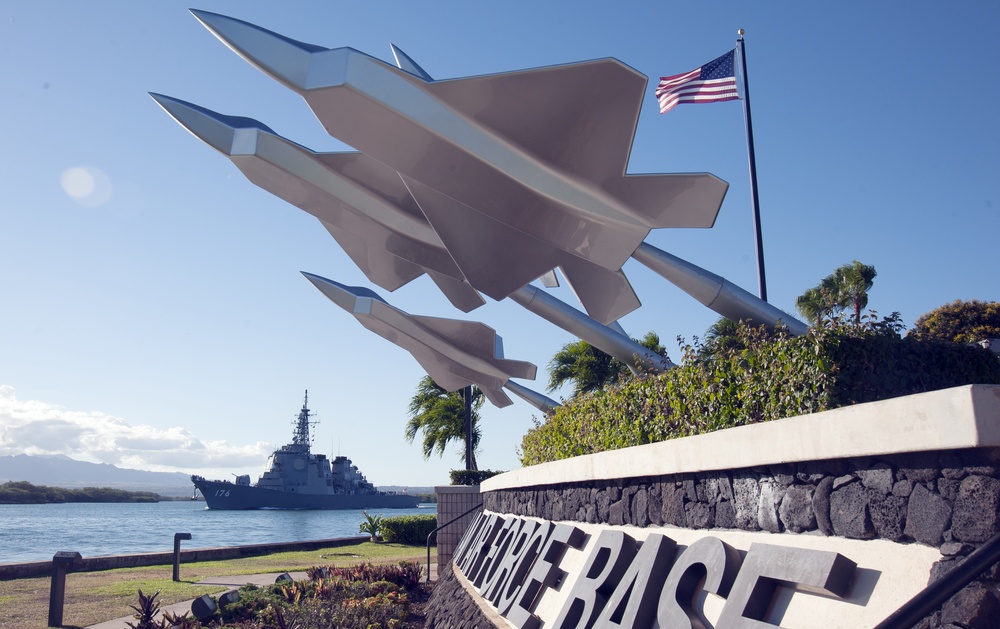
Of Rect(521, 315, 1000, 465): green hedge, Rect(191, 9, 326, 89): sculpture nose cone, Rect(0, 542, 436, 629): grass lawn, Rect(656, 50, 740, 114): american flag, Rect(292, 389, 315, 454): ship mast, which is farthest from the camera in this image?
Rect(292, 389, 315, 454): ship mast

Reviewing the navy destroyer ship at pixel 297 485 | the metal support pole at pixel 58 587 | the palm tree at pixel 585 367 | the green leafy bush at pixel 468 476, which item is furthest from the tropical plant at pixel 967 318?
the navy destroyer ship at pixel 297 485

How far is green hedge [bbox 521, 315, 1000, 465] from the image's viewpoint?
534 cm

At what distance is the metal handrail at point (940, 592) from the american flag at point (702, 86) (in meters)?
12.4

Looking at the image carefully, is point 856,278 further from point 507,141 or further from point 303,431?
point 303,431

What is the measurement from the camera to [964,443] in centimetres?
283

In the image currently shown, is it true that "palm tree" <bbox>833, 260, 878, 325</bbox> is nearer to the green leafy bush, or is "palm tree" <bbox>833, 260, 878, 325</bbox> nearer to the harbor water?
the green leafy bush

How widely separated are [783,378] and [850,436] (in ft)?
6.83

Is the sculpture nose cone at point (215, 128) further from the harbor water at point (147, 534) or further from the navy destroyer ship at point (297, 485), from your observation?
the navy destroyer ship at point (297, 485)

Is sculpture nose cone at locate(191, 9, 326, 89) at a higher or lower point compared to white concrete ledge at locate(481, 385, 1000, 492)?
higher

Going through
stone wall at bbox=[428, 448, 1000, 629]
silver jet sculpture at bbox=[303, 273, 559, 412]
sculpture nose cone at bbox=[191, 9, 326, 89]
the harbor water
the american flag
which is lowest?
the harbor water

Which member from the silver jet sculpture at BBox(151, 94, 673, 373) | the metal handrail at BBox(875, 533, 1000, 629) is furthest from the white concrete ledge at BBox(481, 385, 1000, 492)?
the silver jet sculpture at BBox(151, 94, 673, 373)

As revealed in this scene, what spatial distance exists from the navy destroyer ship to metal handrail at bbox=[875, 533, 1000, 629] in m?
79.3

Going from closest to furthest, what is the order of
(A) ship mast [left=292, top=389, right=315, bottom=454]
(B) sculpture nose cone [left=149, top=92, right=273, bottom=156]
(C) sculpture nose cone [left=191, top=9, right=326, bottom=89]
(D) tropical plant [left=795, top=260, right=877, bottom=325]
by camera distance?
(C) sculpture nose cone [left=191, top=9, right=326, bottom=89] → (B) sculpture nose cone [left=149, top=92, right=273, bottom=156] → (D) tropical plant [left=795, top=260, right=877, bottom=325] → (A) ship mast [left=292, top=389, right=315, bottom=454]

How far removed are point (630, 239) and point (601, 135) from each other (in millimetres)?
1192
